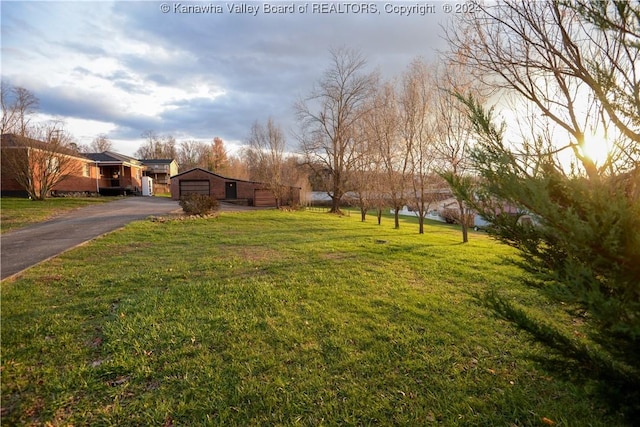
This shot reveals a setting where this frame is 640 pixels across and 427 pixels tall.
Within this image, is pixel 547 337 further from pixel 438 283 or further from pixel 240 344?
pixel 438 283

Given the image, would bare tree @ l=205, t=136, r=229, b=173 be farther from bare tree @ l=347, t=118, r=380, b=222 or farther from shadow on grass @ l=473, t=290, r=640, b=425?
shadow on grass @ l=473, t=290, r=640, b=425

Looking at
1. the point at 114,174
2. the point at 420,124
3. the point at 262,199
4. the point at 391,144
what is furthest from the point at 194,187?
the point at 420,124

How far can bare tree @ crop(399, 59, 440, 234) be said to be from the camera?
13188 mm

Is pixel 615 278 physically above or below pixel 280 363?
above

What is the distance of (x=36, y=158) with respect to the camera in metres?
18.8

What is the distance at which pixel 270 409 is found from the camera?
2541 millimetres

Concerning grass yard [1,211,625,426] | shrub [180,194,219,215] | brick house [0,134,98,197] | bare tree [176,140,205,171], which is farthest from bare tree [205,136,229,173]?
grass yard [1,211,625,426]

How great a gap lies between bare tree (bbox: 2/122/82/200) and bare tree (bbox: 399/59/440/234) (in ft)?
72.0

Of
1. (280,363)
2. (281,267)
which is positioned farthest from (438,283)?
(280,363)

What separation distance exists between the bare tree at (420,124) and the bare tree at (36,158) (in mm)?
21958

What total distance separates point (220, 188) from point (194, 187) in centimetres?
280

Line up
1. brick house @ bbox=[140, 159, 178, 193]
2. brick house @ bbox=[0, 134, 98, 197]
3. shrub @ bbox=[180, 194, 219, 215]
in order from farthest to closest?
brick house @ bbox=[140, 159, 178, 193] < brick house @ bbox=[0, 134, 98, 197] < shrub @ bbox=[180, 194, 219, 215]

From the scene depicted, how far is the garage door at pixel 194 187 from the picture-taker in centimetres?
3292

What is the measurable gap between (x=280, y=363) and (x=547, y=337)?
2450 millimetres
